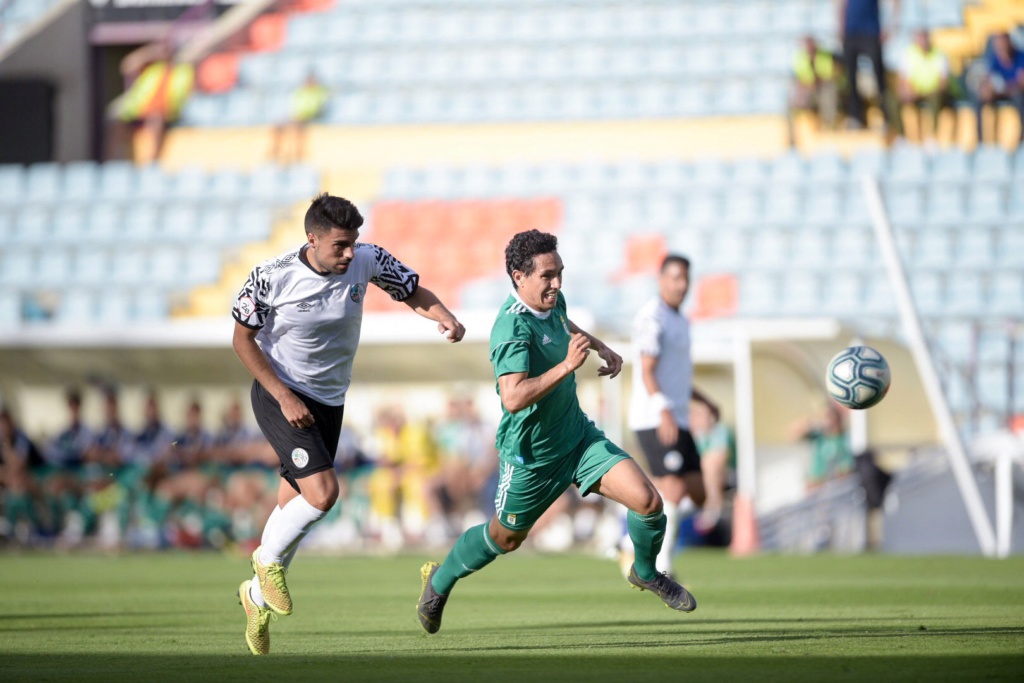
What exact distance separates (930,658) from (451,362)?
13.8 m

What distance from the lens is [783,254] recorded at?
20203 millimetres

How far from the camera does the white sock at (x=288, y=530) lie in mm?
6762

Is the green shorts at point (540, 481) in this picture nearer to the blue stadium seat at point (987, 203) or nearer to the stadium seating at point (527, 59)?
the blue stadium seat at point (987, 203)

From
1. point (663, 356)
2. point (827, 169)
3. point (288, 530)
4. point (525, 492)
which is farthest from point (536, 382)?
point (827, 169)

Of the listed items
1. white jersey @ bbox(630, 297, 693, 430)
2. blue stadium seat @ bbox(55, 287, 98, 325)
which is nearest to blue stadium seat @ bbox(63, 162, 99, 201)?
blue stadium seat @ bbox(55, 287, 98, 325)

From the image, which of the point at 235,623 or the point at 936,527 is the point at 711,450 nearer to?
the point at 936,527

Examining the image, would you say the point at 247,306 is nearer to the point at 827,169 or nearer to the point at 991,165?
the point at 827,169

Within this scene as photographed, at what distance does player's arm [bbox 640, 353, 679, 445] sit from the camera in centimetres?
998

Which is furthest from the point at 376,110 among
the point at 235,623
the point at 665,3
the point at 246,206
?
the point at 235,623

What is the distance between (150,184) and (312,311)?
18.4 meters

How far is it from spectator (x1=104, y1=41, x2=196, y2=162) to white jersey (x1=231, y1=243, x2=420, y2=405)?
20093 mm

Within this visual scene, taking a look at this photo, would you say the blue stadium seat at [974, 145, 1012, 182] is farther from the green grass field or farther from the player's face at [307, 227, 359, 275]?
the player's face at [307, 227, 359, 275]

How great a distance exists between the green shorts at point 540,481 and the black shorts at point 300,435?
836 mm

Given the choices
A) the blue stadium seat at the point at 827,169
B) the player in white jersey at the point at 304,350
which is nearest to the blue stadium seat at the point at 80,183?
the blue stadium seat at the point at 827,169
